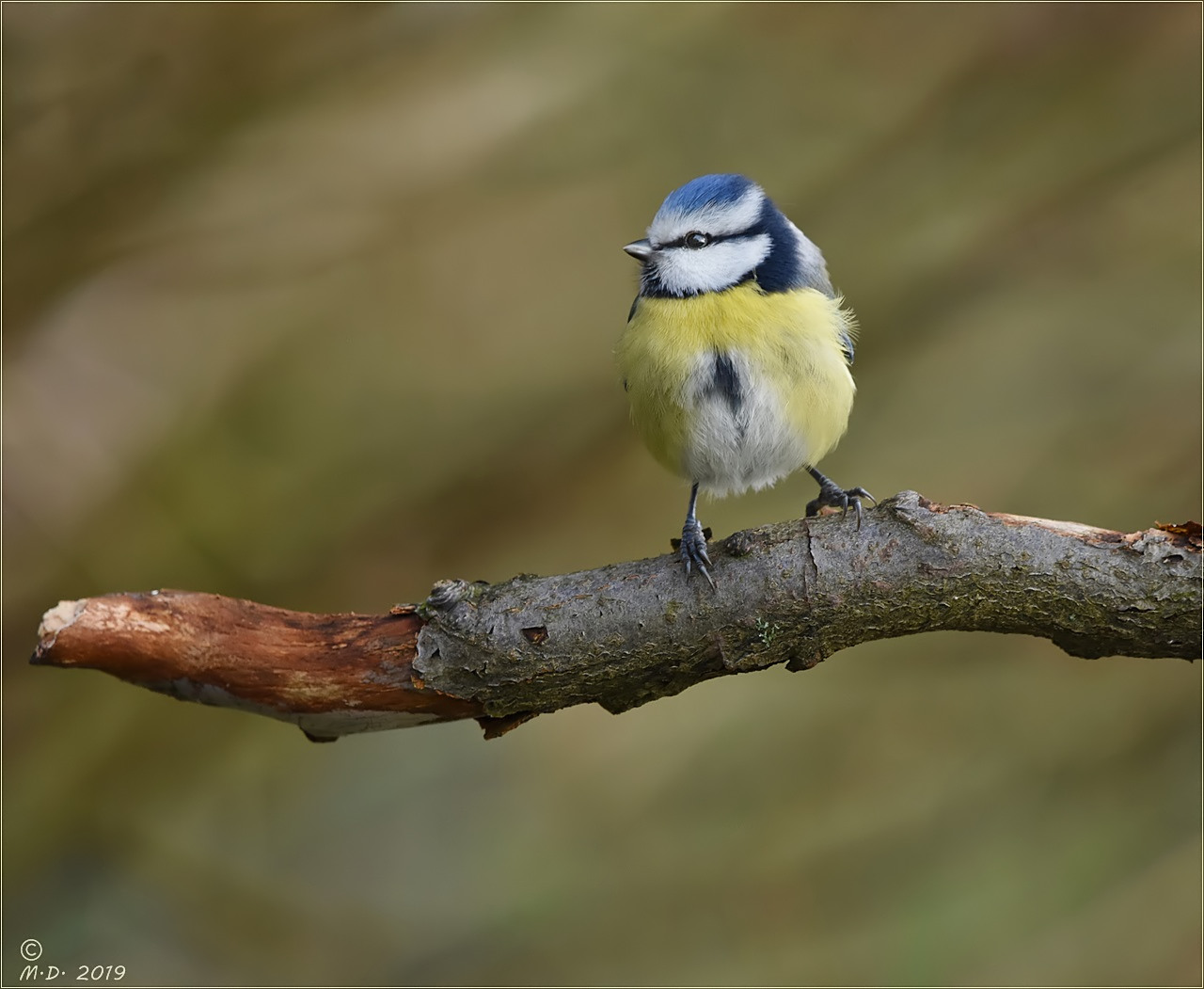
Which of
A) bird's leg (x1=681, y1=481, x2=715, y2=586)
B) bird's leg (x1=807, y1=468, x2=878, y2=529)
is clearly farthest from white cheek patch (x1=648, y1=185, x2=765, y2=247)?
bird's leg (x1=681, y1=481, x2=715, y2=586)

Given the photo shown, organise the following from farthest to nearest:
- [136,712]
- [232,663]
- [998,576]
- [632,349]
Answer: [136,712], [632,349], [232,663], [998,576]

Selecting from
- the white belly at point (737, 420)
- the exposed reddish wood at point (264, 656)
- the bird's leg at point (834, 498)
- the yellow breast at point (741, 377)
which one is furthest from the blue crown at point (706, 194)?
the exposed reddish wood at point (264, 656)

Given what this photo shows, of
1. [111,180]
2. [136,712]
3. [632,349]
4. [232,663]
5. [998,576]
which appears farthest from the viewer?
[136,712]

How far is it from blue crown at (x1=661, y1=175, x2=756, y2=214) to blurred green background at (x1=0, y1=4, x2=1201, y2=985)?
1140mm

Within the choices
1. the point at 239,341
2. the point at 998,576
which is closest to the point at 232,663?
the point at 998,576

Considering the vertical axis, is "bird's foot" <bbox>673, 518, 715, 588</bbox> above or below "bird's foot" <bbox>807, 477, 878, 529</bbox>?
below

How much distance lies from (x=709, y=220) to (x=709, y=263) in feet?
0.27

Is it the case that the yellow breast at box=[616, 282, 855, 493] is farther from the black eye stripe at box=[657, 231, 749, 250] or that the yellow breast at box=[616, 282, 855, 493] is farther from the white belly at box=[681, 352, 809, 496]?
the black eye stripe at box=[657, 231, 749, 250]

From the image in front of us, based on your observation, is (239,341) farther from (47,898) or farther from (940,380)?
(940,380)

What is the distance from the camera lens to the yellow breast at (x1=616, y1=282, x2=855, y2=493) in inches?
62.7

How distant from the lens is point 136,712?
110 inches

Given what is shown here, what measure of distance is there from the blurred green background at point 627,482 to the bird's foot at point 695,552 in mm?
1368

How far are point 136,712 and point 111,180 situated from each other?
4.62 feet

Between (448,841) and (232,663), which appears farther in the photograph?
(448,841)
